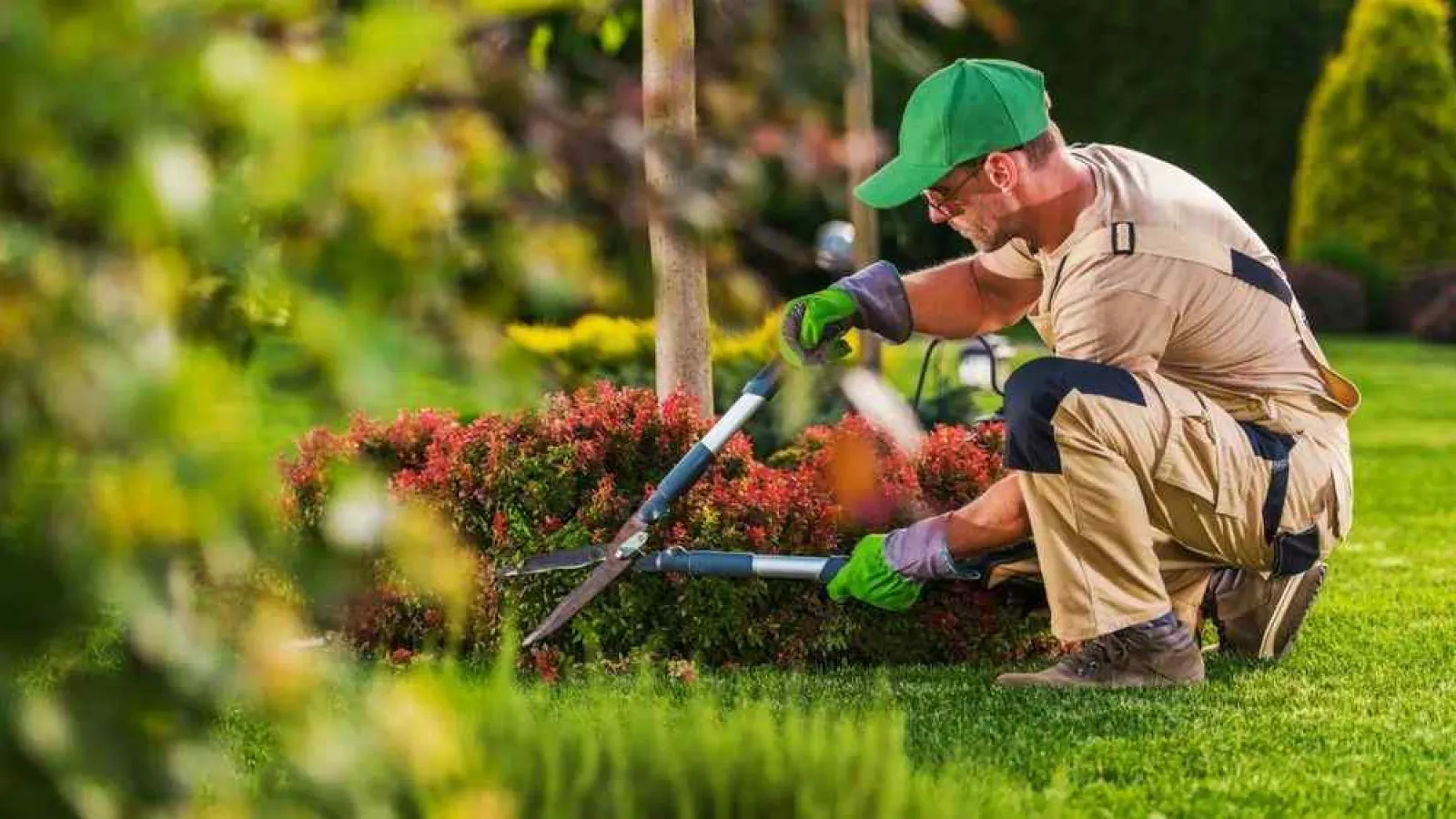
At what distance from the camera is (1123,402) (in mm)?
4238

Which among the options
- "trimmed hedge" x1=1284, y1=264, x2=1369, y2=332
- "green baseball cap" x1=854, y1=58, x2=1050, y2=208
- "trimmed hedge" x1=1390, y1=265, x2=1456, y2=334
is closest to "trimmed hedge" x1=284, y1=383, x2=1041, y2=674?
"green baseball cap" x1=854, y1=58, x2=1050, y2=208

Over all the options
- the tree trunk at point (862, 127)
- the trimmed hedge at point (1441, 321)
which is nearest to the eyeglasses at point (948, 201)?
the tree trunk at point (862, 127)

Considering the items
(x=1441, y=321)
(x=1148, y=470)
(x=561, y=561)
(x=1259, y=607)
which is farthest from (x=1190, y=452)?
(x=1441, y=321)

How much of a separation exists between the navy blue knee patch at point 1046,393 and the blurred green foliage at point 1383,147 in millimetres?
16151

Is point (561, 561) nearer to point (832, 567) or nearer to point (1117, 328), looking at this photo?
point (832, 567)

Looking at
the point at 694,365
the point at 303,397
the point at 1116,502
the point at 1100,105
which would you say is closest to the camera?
the point at 303,397

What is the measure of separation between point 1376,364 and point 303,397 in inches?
603

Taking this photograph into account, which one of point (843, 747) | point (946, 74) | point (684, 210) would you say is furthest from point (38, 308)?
point (946, 74)

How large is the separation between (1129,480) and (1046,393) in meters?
0.26

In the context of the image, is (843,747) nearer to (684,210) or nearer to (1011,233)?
(684,210)

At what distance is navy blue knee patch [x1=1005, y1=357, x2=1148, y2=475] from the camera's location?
4.22 m

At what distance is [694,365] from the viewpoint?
5.69 metres

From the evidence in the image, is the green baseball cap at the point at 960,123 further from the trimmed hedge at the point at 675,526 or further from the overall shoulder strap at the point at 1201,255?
the trimmed hedge at the point at 675,526

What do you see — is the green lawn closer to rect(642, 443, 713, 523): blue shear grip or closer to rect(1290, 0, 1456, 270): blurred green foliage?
rect(642, 443, 713, 523): blue shear grip
